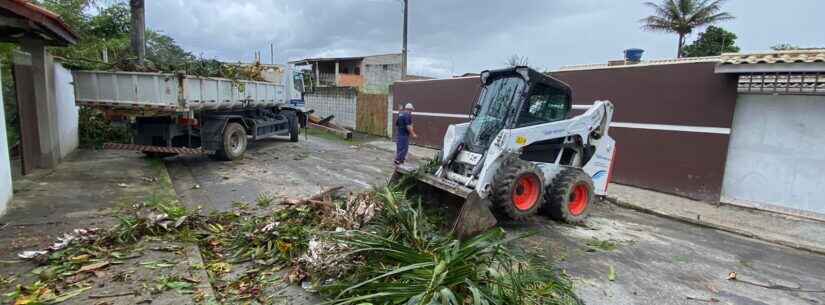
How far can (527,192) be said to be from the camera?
5082 millimetres

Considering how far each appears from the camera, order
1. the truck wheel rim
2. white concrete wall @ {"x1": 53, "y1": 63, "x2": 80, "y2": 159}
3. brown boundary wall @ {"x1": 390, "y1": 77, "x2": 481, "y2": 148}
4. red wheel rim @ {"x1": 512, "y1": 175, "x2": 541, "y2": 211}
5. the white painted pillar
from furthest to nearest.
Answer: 1. brown boundary wall @ {"x1": 390, "y1": 77, "x2": 481, "y2": 148}
2. the truck wheel rim
3. white concrete wall @ {"x1": 53, "y1": 63, "x2": 80, "y2": 159}
4. the white painted pillar
5. red wheel rim @ {"x1": 512, "y1": 175, "x2": 541, "y2": 211}

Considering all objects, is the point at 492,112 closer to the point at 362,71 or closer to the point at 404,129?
the point at 404,129

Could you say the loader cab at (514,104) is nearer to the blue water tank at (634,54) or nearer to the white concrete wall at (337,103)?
the blue water tank at (634,54)

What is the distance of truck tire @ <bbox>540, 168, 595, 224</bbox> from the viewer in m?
→ 5.33

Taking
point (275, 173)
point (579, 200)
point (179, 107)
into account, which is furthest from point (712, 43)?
point (179, 107)

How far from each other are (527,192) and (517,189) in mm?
204

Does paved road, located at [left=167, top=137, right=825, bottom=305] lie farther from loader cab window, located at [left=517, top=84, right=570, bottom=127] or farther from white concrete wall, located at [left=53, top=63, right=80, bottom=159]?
white concrete wall, located at [left=53, top=63, right=80, bottom=159]

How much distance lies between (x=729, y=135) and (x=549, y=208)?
13.8 ft

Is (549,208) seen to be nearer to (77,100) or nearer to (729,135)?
(729,135)

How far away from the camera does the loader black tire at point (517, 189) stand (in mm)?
4707

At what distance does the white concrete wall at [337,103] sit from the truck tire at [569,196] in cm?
1388

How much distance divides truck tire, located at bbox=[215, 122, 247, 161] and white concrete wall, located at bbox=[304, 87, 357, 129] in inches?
363

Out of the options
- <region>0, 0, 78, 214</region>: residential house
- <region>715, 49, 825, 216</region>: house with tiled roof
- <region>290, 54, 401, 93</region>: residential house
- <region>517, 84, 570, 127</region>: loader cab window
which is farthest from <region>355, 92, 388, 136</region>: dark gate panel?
<region>290, 54, 401, 93</region>: residential house

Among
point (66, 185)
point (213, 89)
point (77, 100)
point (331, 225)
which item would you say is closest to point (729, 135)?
point (331, 225)
